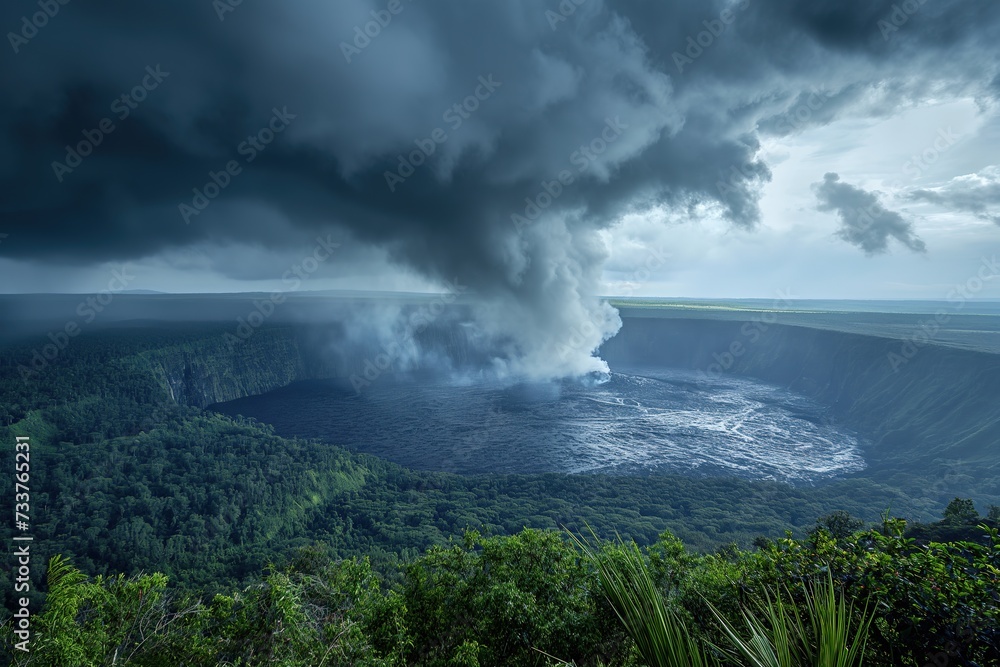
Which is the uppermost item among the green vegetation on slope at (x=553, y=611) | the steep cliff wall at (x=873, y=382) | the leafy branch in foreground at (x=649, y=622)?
the leafy branch in foreground at (x=649, y=622)

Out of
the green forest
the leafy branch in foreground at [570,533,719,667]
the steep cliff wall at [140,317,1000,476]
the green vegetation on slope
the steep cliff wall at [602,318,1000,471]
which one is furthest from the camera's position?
the steep cliff wall at [140,317,1000,476]

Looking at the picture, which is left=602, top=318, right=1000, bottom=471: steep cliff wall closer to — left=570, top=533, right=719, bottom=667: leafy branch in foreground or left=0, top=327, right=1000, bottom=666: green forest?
left=0, top=327, right=1000, bottom=666: green forest

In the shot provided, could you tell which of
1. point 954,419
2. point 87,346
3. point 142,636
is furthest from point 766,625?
point 87,346

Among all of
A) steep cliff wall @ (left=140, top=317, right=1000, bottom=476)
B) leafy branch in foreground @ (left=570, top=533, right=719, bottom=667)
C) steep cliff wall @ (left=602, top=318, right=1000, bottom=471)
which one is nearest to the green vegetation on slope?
leafy branch in foreground @ (left=570, top=533, right=719, bottom=667)

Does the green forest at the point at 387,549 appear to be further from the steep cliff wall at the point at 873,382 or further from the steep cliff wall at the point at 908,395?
the steep cliff wall at the point at 908,395

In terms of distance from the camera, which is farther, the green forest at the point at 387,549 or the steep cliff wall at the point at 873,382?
the steep cliff wall at the point at 873,382

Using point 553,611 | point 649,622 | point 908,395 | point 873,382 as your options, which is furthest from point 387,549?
point 873,382

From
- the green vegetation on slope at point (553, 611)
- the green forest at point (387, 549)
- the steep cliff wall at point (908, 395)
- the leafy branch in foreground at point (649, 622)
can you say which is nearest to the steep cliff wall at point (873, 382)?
the steep cliff wall at point (908, 395)

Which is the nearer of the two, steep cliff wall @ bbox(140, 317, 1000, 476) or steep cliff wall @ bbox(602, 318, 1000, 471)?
steep cliff wall @ bbox(602, 318, 1000, 471)

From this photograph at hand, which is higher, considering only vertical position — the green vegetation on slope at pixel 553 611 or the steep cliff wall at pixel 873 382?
the green vegetation on slope at pixel 553 611
